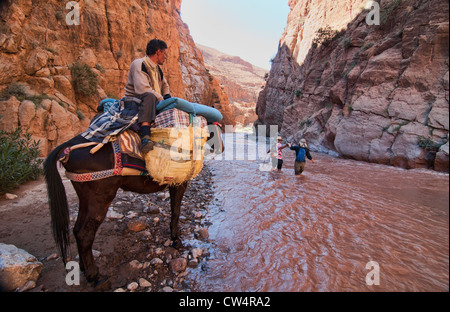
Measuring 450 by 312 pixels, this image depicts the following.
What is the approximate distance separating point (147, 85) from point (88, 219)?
1707 mm

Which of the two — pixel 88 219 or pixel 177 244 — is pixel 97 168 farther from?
pixel 177 244

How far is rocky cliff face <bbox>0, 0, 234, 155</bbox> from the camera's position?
262 inches

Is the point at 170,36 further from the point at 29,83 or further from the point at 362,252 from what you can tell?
the point at 362,252

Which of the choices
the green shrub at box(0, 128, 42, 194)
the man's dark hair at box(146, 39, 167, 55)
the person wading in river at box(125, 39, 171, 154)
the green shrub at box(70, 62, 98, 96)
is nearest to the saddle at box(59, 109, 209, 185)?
the person wading in river at box(125, 39, 171, 154)

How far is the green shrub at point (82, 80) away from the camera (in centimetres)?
920

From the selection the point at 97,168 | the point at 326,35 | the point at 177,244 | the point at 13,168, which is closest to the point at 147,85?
the point at 97,168

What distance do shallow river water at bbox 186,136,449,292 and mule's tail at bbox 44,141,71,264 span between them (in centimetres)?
156

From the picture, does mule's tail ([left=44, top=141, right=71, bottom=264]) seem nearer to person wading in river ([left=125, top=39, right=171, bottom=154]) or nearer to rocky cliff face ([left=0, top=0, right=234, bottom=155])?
person wading in river ([left=125, top=39, right=171, bottom=154])

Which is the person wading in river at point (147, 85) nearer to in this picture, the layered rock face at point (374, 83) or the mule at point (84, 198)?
the mule at point (84, 198)

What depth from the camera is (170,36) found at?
2433 centimetres

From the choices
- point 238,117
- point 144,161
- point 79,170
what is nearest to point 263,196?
point 144,161

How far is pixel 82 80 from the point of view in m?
9.26

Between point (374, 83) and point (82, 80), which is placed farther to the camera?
point (374, 83)

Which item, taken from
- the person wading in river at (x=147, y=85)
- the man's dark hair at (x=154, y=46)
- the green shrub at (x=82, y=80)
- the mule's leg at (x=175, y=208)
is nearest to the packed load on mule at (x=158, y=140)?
the person wading in river at (x=147, y=85)
